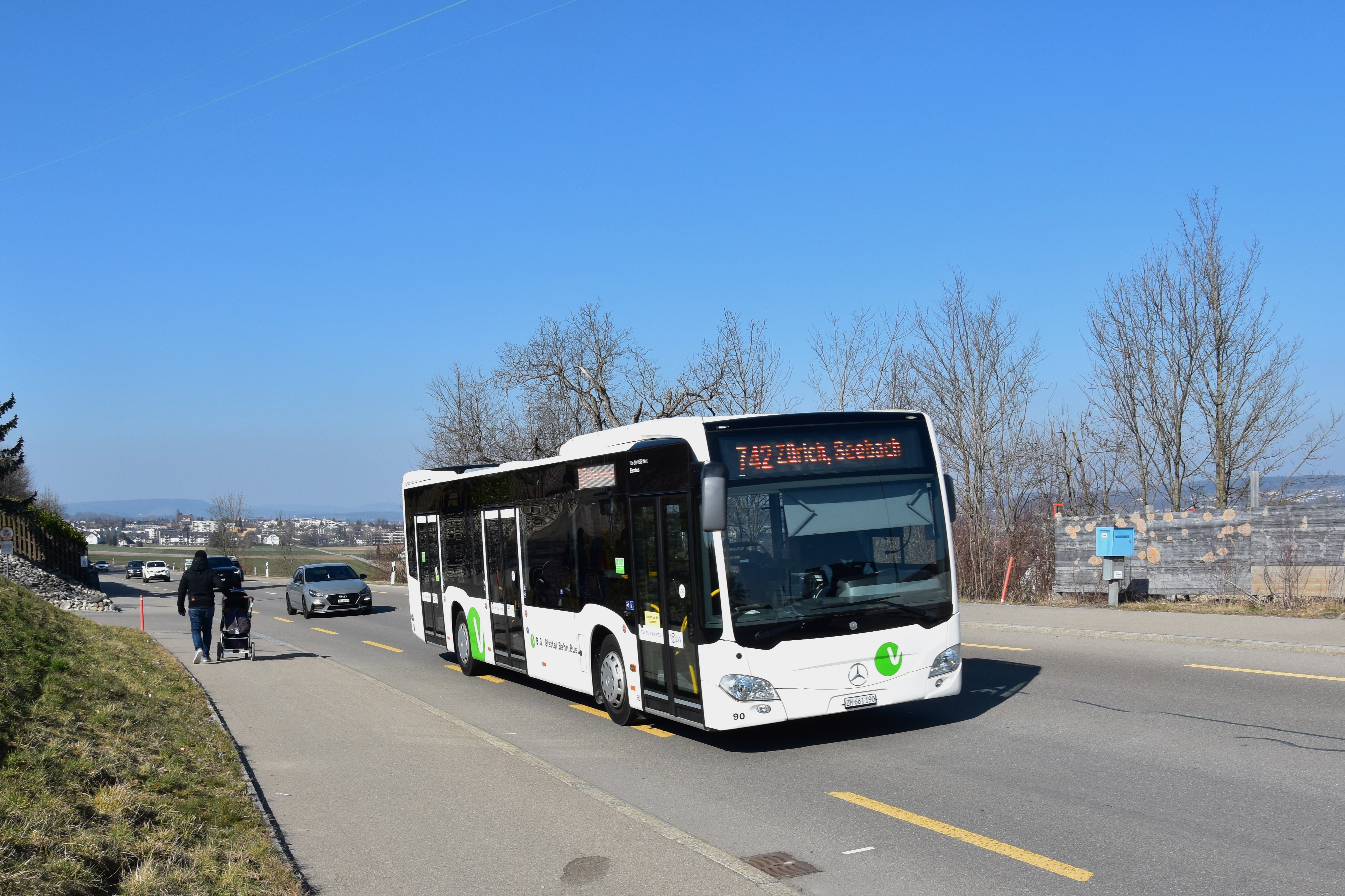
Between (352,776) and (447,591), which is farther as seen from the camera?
(447,591)

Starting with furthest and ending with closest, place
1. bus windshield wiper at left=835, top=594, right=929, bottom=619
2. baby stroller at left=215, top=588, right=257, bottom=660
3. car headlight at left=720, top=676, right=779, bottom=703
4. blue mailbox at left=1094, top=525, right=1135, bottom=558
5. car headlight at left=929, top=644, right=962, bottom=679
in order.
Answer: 1. blue mailbox at left=1094, top=525, right=1135, bottom=558
2. baby stroller at left=215, top=588, right=257, bottom=660
3. car headlight at left=929, top=644, right=962, bottom=679
4. bus windshield wiper at left=835, top=594, right=929, bottom=619
5. car headlight at left=720, top=676, right=779, bottom=703

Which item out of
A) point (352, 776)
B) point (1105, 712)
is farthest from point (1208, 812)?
point (352, 776)

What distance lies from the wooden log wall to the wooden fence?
37.2m

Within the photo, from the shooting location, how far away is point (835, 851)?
637cm

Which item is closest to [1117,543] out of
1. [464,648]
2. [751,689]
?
[464,648]

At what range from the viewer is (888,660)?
923cm

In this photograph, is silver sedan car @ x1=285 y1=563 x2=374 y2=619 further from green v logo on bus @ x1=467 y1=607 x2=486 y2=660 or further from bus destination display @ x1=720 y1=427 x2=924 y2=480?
bus destination display @ x1=720 y1=427 x2=924 y2=480

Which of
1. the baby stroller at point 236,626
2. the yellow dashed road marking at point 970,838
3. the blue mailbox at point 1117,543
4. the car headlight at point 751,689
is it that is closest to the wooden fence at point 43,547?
the baby stroller at point 236,626

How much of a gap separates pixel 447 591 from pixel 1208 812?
11885 millimetres

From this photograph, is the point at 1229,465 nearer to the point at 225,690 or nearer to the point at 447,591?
the point at 447,591

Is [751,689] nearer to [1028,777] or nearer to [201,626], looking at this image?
→ [1028,777]

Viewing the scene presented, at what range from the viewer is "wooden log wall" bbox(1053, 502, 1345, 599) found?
17750 millimetres

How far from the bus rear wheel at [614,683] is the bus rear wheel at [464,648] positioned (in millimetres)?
4435

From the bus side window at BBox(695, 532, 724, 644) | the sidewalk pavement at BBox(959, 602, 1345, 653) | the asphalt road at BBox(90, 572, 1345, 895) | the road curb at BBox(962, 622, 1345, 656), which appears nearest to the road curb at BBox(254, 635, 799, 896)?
the asphalt road at BBox(90, 572, 1345, 895)
